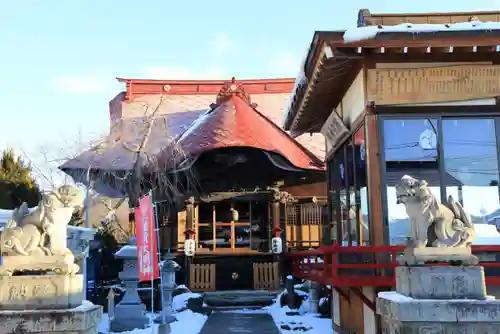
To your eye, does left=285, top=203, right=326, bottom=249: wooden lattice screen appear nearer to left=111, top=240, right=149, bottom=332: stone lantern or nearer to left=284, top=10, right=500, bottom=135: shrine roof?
left=111, top=240, right=149, bottom=332: stone lantern

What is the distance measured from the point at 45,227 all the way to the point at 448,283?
4.74 metres

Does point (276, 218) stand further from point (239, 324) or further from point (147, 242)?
point (147, 242)

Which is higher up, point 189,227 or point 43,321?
point 189,227

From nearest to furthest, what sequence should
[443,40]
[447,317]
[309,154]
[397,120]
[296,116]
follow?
[447,317], [443,40], [397,120], [296,116], [309,154]

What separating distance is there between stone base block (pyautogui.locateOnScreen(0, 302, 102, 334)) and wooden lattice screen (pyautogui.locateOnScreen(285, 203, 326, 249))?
14.8 m

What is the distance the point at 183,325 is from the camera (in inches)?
518

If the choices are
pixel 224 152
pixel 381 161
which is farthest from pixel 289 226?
pixel 381 161

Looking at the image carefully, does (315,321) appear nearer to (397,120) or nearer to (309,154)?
(397,120)

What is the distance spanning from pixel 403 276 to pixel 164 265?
8593 mm

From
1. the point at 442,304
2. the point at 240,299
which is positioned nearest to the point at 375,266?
the point at 442,304

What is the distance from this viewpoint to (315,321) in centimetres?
1391

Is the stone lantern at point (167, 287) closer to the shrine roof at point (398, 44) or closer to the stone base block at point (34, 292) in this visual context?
the shrine roof at point (398, 44)

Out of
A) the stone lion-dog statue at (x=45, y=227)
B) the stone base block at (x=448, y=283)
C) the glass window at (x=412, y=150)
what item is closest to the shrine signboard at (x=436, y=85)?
the glass window at (x=412, y=150)

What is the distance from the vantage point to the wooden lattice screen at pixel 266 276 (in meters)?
18.4
